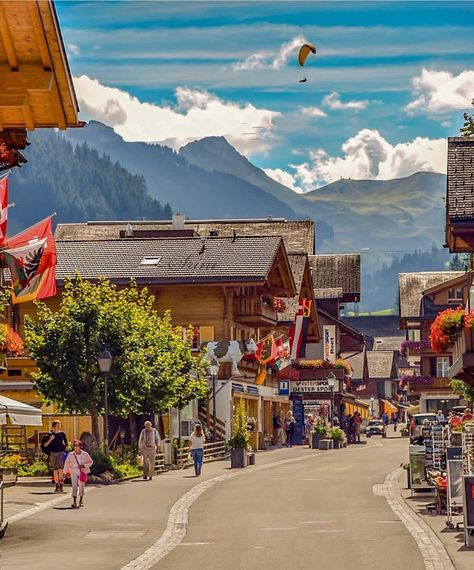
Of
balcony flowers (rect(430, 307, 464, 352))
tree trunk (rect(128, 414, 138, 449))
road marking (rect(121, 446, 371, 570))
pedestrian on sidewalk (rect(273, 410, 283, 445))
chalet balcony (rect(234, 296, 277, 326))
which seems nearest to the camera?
road marking (rect(121, 446, 371, 570))

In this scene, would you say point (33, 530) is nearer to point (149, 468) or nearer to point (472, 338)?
point (472, 338)

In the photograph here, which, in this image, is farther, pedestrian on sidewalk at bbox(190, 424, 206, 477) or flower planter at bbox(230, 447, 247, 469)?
flower planter at bbox(230, 447, 247, 469)

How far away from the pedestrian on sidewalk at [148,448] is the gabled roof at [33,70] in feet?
76.6

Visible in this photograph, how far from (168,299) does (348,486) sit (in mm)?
29337

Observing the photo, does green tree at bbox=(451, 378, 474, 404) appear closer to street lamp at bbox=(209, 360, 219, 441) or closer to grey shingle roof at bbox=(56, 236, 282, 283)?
street lamp at bbox=(209, 360, 219, 441)

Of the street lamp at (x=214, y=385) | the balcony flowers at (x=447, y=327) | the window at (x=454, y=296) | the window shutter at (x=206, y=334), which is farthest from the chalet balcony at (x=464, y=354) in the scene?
the window at (x=454, y=296)

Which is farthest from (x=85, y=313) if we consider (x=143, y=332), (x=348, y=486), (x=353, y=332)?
(x=353, y=332)

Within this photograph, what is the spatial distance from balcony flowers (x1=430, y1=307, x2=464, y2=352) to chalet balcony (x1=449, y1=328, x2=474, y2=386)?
0.18 m

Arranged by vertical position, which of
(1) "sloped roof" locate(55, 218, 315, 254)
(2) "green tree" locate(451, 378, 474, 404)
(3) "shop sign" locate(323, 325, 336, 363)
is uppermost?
(1) "sloped roof" locate(55, 218, 315, 254)

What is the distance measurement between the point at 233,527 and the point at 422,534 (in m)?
3.65

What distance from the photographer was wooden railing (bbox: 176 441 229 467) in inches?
1875

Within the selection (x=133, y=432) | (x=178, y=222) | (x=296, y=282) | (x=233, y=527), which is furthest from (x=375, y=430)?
(x=233, y=527)

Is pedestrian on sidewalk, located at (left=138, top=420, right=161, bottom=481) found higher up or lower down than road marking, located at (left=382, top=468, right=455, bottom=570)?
higher up

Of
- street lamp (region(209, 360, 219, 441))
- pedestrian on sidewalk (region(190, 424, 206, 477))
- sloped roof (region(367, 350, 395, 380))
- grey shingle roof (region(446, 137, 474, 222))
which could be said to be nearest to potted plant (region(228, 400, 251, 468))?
pedestrian on sidewalk (region(190, 424, 206, 477))
